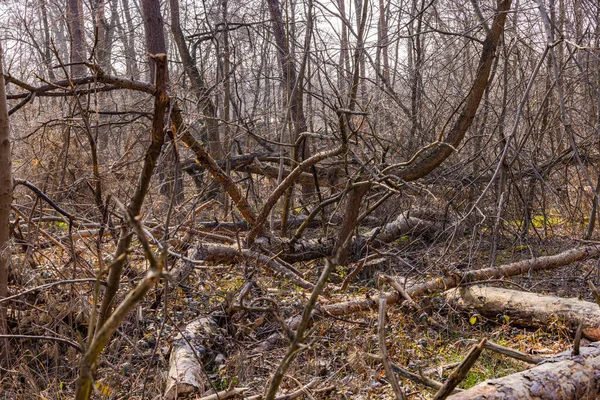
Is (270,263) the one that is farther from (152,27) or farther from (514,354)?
(152,27)

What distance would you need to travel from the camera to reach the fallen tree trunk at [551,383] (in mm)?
2814

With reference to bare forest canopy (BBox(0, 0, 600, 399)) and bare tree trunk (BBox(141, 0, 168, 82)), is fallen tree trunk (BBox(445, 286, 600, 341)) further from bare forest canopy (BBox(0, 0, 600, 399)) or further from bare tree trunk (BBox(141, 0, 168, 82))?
bare tree trunk (BBox(141, 0, 168, 82))

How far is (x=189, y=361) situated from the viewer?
3.62 m

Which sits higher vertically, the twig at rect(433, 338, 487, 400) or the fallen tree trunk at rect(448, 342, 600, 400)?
the twig at rect(433, 338, 487, 400)

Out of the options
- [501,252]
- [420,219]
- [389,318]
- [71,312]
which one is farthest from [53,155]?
[501,252]

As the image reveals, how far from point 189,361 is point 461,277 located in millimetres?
2649

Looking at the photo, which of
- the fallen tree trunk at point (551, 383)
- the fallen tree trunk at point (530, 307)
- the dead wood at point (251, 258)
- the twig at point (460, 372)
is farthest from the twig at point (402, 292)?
the twig at point (460, 372)

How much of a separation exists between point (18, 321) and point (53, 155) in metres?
2.40

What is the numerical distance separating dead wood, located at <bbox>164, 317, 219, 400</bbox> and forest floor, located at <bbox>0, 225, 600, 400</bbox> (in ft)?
0.22

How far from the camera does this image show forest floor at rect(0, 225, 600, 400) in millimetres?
3469

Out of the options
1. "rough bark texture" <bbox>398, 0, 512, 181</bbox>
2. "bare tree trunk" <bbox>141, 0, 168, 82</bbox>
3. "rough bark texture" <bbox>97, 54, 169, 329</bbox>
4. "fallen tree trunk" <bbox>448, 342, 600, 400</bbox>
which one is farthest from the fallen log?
"bare tree trunk" <bbox>141, 0, 168, 82</bbox>

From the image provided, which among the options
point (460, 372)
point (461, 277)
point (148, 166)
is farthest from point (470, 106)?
point (148, 166)

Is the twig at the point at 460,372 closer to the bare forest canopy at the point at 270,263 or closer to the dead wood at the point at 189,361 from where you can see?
the bare forest canopy at the point at 270,263

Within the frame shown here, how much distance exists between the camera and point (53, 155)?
5.67m
